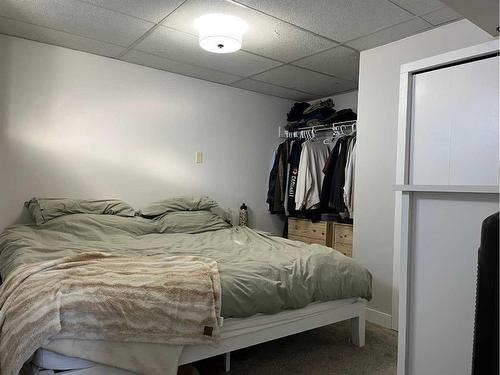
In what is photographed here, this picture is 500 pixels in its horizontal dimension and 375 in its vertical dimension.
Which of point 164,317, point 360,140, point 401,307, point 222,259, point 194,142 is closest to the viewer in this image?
point 401,307

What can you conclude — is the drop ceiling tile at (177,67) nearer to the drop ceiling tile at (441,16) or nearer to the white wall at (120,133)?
the white wall at (120,133)

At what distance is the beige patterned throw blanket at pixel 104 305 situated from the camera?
4.24 feet

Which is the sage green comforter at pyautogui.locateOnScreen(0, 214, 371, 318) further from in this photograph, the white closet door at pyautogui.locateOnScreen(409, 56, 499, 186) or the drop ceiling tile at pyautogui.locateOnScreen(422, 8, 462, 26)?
the drop ceiling tile at pyautogui.locateOnScreen(422, 8, 462, 26)

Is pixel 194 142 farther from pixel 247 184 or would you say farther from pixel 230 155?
pixel 247 184

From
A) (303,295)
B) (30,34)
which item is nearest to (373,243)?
(303,295)

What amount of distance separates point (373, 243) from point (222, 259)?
1.39 m

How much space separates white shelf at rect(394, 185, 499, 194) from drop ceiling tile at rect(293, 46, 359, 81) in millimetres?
2216

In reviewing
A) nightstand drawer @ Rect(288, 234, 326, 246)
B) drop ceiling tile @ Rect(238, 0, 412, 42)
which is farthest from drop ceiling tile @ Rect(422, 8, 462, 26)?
nightstand drawer @ Rect(288, 234, 326, 246)

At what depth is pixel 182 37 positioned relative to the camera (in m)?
2.76

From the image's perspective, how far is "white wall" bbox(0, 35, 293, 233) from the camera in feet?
9.57

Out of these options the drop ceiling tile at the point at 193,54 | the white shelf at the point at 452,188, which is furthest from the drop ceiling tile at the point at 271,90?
the white shelf at the point at 452,188

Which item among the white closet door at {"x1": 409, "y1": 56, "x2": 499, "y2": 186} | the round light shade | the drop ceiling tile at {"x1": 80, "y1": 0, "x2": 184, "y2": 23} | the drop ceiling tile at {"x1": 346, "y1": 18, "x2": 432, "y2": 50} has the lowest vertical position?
the white closet door at {"x1": 409, "y1": 56, "x2": 499, "y2": 186}

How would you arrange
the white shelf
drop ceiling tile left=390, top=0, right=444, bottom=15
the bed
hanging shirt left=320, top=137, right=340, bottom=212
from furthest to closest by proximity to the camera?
hanging shirt left=320, top=137, right=340, bottom=212
drop ceiling tile left=390, top=0, right=444, bottom=15
the bed
the white shelf

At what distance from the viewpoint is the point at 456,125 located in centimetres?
96
